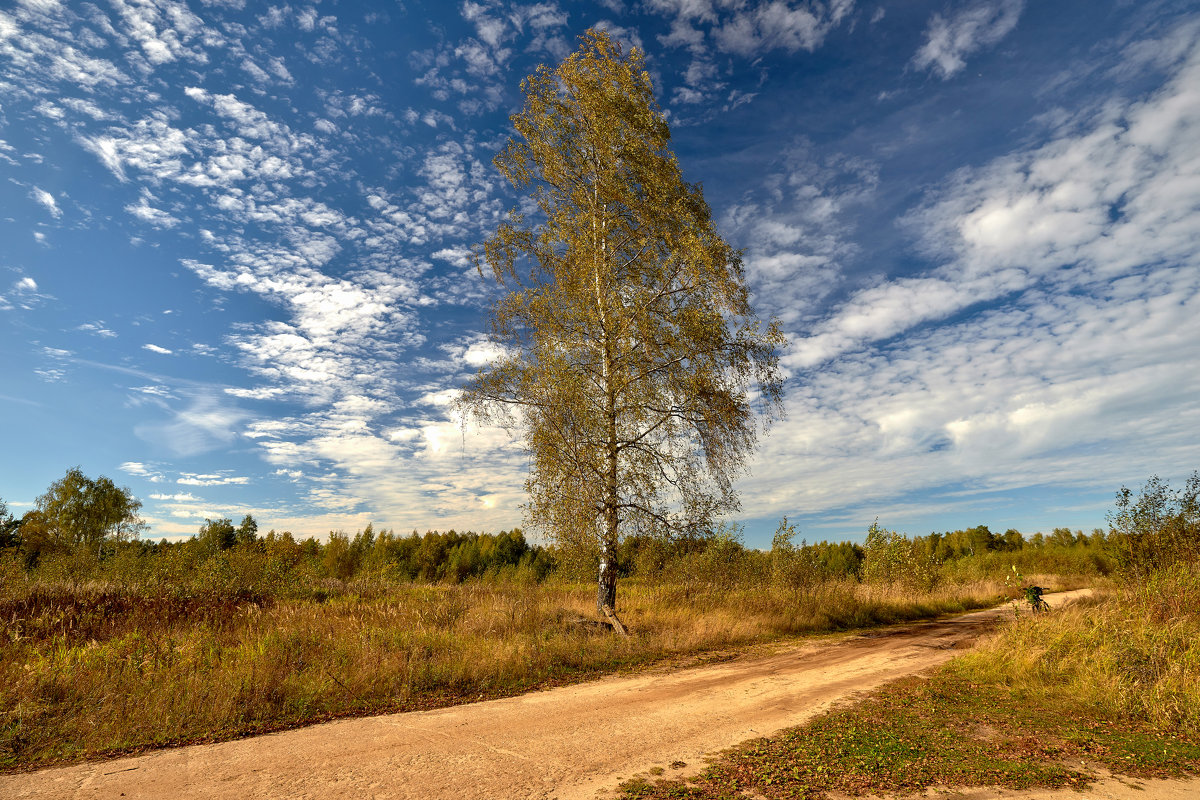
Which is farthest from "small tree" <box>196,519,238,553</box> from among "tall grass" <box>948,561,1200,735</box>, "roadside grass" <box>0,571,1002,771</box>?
"tall grass" <box>948,561,1200,735</box>

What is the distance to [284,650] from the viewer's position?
820 cm

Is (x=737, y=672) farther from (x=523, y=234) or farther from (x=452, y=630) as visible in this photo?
(x=523, y=234)

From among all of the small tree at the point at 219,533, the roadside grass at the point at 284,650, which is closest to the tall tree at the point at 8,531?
the small tree at the point at 219,533

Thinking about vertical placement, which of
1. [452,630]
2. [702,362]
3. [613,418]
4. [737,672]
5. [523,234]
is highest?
[523,234]

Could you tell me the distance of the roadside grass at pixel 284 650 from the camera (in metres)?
6.10

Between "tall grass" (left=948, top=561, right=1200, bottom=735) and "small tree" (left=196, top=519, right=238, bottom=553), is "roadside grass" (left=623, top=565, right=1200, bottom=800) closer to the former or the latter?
"tall grass" (left=948, top=561, right=1200, bottom=735)

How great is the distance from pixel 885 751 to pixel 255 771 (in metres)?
6.22

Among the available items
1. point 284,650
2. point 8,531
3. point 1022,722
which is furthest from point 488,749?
point 8,531

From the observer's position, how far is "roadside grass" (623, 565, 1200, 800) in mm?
4801

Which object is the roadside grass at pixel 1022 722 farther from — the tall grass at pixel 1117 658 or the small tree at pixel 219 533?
the small tree at pixel 219 533

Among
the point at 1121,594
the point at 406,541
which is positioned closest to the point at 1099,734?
the point at 1121,594

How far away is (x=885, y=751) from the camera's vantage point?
539 cm

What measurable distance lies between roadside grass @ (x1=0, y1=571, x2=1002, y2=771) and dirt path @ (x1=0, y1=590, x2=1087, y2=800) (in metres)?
0.68

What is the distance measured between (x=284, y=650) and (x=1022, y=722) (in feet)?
34.3
